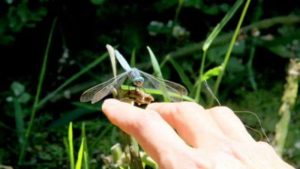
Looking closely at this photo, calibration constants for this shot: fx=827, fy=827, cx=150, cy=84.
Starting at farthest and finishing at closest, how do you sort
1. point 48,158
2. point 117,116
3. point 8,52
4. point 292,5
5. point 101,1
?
point 292,5 → point 8,52 → point 101,1 → point 48,158 → point 117,116

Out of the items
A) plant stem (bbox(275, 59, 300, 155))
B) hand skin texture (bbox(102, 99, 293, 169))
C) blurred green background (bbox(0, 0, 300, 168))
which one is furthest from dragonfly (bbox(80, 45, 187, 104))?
blurred green background (bbox(0, 0, 300, 168))

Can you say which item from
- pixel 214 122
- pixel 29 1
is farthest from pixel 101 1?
pixel 214 122

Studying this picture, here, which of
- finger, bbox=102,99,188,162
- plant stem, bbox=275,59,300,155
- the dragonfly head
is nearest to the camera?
finger, bbox=102,99,188,162

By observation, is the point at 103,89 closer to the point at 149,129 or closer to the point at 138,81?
the point at 138,81

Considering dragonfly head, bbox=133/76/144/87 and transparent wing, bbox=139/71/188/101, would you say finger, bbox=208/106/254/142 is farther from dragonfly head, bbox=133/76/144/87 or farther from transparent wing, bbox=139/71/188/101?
transparent wing, bbox=139/71/188/101

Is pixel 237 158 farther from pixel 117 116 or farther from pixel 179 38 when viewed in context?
pixel 179 38
